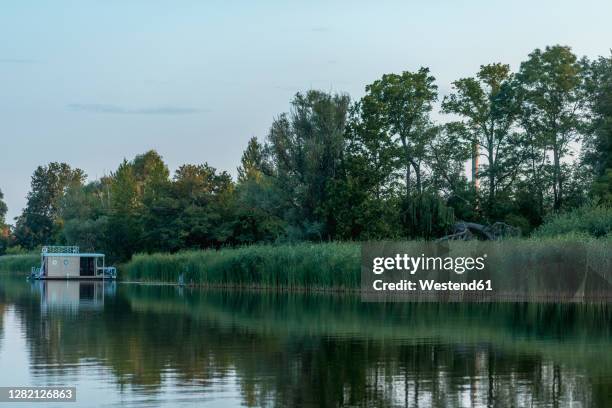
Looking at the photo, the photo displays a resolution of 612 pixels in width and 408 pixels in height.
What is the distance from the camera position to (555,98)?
65.2 m

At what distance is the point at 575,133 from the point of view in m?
65.2

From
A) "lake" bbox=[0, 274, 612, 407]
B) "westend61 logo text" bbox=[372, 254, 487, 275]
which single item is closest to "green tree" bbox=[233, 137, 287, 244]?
"westend61 logo text" bbox=[372, 254, 487, 275]

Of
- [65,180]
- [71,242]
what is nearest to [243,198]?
[71,242]

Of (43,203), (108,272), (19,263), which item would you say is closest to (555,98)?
(108,272)

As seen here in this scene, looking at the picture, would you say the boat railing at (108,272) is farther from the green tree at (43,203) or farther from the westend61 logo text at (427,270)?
the green tree at (43,203)

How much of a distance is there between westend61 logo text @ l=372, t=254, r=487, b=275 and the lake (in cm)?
627

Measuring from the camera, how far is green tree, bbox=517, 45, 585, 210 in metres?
64.8

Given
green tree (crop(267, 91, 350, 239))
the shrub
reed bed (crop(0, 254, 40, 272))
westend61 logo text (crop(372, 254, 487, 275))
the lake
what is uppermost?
green tree (crop(267, 91, 350, 239))

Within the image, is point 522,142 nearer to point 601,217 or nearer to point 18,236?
point 601,217

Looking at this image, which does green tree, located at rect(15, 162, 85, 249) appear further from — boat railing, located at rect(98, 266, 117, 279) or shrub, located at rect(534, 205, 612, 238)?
shrub, located at rect(534, 205, 612, 238)

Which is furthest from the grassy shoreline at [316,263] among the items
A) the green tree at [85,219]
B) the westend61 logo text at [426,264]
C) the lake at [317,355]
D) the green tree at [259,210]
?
the green tree at [85,219]

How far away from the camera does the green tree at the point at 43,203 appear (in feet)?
432

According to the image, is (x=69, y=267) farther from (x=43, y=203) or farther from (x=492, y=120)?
(x=43, y=203)

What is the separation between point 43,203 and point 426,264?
10513 centimetres
